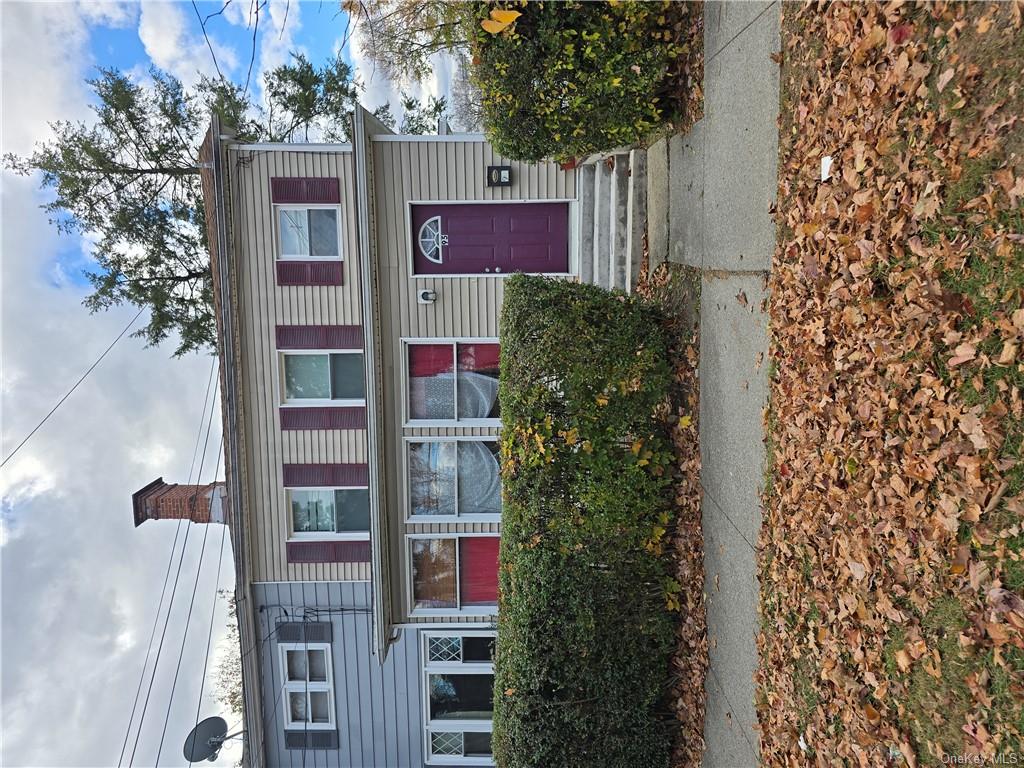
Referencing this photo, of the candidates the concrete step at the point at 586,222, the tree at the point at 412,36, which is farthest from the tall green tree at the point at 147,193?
the concrete step at the point at 586,222

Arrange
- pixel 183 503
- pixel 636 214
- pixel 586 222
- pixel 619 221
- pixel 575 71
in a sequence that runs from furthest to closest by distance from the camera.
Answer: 1. pixel 183 503
2. pixel 586 222
3. pixel 619 221
4. pixel 636 214
5. pixel 575 71

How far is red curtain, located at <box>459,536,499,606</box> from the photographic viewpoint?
10250mm

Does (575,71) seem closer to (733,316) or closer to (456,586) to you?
(733,316)

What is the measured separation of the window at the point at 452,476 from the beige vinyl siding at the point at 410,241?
0.29 m

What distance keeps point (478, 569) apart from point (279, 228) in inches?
265

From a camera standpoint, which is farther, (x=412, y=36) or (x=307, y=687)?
(x=412, y=36)

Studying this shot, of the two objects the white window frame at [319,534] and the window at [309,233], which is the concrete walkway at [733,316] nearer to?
the window at [309,233]

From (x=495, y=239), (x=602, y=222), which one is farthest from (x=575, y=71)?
(x=495, y=239)

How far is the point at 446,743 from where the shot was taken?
11.5 meters

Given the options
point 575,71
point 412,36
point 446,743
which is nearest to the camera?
point 575,71

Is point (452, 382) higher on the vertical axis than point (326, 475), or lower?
higher

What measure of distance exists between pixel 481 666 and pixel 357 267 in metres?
7.78
